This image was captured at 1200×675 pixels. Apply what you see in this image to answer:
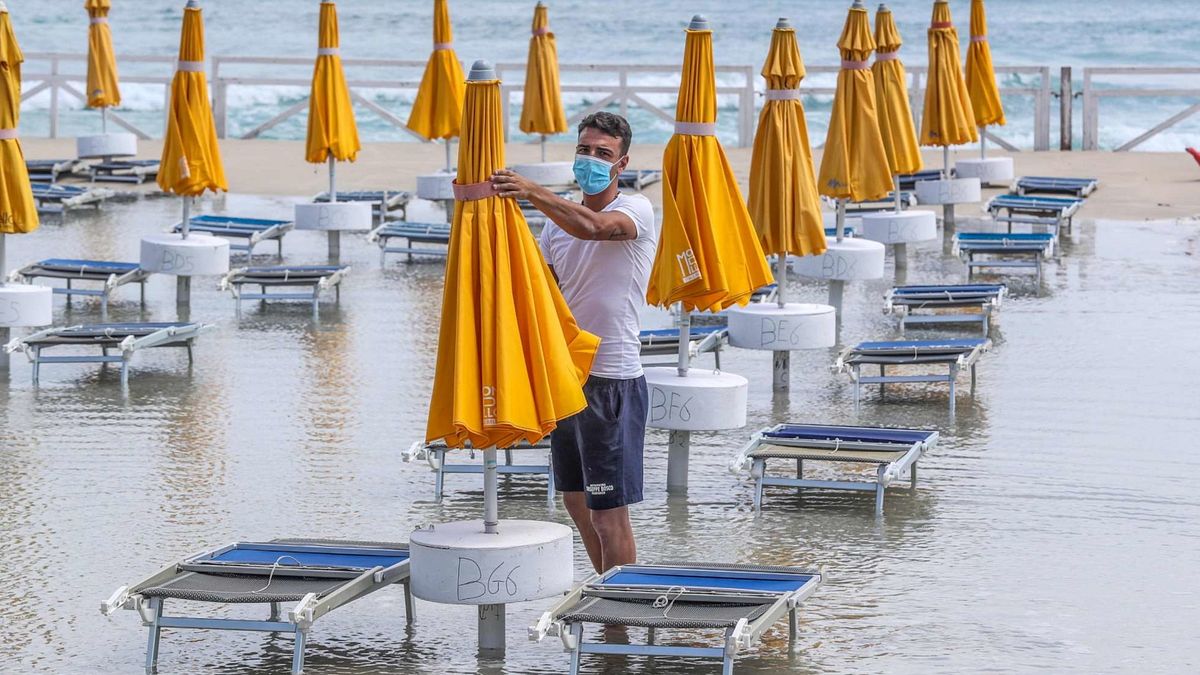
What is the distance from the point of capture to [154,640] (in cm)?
602

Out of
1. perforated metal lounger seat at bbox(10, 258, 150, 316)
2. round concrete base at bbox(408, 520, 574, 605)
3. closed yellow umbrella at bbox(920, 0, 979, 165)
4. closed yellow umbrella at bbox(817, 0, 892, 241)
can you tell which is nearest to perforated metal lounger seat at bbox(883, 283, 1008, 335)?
closed yellow umbrella at bbox(817, 0, 892, 241)

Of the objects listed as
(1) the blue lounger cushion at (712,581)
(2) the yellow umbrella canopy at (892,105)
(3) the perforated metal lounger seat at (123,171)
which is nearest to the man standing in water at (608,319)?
(1) the blue lounger cushion at (712,581)

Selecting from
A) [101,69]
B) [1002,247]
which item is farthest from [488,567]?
[101,69]

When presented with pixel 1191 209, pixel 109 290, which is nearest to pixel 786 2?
pixel 1191 209

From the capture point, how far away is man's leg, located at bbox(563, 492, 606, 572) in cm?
642

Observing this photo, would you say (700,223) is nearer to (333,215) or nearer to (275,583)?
(275,583)

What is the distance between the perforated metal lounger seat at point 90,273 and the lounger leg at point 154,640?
771 cm

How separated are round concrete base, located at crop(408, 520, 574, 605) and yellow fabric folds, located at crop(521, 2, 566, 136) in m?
13.8

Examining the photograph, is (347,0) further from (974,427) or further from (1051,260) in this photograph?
(974,427)

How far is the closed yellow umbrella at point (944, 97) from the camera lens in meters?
16.5

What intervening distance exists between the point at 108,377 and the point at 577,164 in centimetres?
618

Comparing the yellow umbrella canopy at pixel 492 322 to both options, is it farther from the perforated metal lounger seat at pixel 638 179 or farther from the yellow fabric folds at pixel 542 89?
the perforated metal lounger seat at pixel 638 179

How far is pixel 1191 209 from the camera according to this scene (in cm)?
1967

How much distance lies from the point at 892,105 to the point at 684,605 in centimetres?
886
